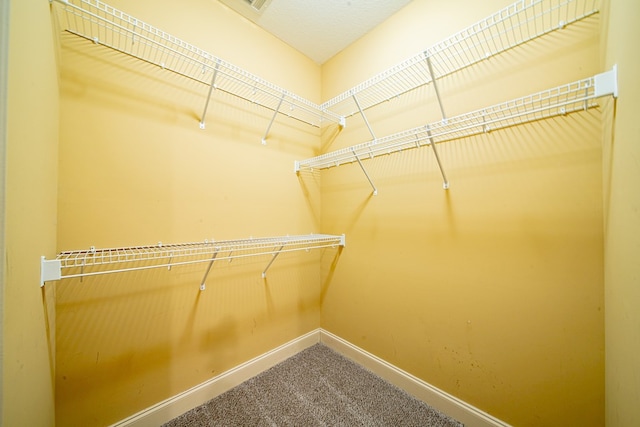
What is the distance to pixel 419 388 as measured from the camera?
53.9 inches

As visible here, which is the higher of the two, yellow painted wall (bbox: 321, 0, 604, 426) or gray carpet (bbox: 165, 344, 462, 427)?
yellow painted wall (bbox: 321, 0, 604, 426)

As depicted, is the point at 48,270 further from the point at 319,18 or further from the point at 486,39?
the point at 486,39

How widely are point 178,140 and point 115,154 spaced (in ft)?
0.95

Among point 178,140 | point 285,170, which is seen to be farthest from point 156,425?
point 285,170

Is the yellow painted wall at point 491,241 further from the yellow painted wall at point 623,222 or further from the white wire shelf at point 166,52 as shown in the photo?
the white wire shelf at point 166,52

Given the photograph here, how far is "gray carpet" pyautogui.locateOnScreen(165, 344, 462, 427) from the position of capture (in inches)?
48.0

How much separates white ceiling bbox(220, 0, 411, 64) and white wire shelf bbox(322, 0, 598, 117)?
1.64 feet

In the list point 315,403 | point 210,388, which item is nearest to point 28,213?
point 210,388

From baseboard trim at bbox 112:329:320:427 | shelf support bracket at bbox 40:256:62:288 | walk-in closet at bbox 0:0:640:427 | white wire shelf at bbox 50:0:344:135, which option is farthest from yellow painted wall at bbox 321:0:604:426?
shelf support bracket at bbox 40:256:62:288

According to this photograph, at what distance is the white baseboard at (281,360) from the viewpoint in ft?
3.81

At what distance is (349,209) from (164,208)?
47.5 inches

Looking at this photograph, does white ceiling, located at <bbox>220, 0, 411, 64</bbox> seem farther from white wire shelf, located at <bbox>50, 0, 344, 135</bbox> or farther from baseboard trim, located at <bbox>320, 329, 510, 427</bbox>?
baseboard trim, located at <bbox>320, 329, 510, 427</bbox>

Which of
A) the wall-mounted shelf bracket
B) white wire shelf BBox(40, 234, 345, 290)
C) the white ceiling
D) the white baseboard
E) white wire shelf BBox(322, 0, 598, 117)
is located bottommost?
the white baseboard

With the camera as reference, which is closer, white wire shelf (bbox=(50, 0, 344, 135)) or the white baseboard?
white wire shelf (bbox=(50, 0, 344, 135))
